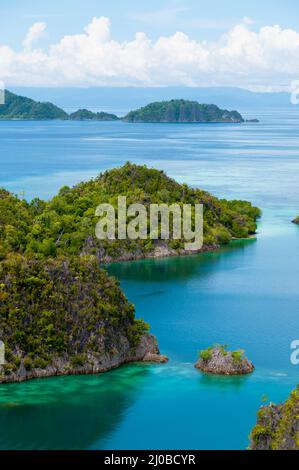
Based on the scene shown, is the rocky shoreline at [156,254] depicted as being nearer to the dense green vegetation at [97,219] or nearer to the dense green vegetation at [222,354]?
the dense green vegetation at [97,219]

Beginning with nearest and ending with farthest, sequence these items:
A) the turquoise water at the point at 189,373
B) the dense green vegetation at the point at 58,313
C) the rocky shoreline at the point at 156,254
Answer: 1. the turquoise water at the point at 189,373
2. the dense green vegetation at the point at 58,313
3. the rocky shoreline at the point at 156,254

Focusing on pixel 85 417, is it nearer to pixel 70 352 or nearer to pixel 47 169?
pixel 70 352

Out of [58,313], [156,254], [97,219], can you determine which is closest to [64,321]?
[58,313]

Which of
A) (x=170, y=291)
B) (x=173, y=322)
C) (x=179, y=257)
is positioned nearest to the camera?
(x=173, y=322)

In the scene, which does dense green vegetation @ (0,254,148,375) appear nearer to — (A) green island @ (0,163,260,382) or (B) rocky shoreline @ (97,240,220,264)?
(A) green island @ (0,163,260,382)

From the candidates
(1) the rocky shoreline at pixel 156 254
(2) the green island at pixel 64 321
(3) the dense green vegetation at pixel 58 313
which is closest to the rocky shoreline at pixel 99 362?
(2) the green island at pixel 64 321

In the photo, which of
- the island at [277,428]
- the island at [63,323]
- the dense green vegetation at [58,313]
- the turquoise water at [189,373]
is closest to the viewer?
the island at [277,428]

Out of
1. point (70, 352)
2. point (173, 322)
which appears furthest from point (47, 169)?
point (70, 352)
